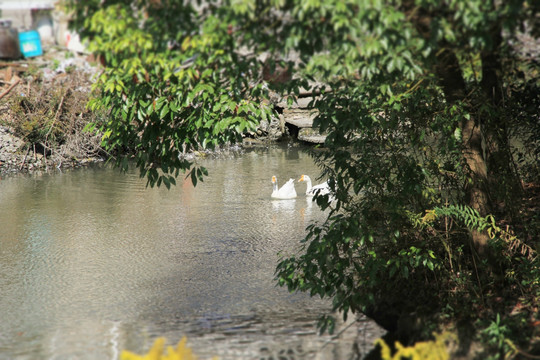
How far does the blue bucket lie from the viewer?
1780 centimetres

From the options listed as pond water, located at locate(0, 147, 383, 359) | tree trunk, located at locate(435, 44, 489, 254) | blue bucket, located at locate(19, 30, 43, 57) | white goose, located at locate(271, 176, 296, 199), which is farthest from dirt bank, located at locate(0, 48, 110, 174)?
tree trunk, located at locate(435, 44, 489, 254)

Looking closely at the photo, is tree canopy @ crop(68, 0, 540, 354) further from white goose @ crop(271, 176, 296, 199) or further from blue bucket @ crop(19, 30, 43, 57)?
blue bucket @ crop(19, 30, 43, 57)

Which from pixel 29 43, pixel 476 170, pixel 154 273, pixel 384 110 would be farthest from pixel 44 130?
pixel 476 170

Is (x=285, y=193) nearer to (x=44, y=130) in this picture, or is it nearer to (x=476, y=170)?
(x=476, y=170)

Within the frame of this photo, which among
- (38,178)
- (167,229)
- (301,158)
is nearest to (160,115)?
(167,229)

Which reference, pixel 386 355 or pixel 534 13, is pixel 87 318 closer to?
pixel 386 355

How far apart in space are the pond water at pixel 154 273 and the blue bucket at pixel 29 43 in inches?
327

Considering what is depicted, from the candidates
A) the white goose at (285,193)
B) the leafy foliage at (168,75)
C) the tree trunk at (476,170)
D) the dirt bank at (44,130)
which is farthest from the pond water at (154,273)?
the dirt bank at (44,130)

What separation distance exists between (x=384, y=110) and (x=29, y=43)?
15.6 meters

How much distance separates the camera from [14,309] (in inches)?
207

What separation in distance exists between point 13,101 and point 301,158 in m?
5.94

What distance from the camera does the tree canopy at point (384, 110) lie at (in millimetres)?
3076

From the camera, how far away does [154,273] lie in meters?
6.12

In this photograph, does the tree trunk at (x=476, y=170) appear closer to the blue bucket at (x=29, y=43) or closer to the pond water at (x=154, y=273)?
the pond water at (x=154, y=273)
